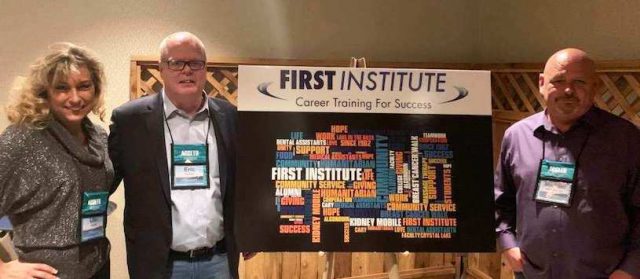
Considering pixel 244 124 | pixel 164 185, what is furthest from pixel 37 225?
pixel 244 124

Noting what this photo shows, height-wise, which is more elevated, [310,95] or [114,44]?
[114,44]

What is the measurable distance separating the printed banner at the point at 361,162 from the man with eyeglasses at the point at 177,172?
0.33 ft

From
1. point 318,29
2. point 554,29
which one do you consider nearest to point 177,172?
point 318,29

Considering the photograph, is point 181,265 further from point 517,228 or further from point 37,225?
point 517,228

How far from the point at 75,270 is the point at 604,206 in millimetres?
1523

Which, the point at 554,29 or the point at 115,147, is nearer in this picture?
the point at 115,147

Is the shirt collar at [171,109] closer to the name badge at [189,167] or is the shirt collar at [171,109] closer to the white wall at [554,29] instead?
the name badge at [189,167]

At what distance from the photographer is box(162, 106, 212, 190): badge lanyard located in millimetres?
1550

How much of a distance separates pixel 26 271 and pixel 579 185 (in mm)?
1572

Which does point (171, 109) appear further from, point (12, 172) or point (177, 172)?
point (12, 172)

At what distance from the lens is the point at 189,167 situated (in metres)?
1.56

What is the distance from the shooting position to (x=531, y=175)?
155 cm

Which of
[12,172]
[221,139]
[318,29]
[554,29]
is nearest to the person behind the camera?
[12,172]

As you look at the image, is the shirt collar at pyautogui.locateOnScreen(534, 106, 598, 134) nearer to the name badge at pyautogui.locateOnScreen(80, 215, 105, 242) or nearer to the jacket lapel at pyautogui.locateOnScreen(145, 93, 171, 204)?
the jacket lapel at pyautogui.locateOnScreen(145, 93, 171, 204)
